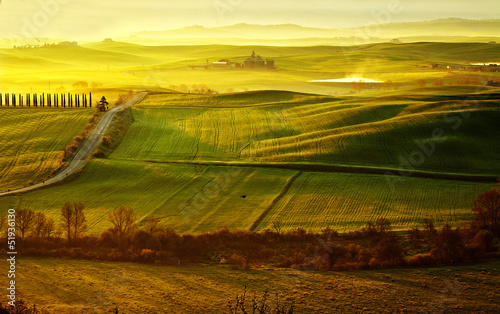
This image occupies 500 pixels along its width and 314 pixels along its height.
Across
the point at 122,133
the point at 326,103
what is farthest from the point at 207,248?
the point at 326,103

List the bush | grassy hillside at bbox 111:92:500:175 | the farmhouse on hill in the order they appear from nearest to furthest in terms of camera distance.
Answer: the bush → grassy hillside at bbox 111:92:500:175 → the farmhouse on hill

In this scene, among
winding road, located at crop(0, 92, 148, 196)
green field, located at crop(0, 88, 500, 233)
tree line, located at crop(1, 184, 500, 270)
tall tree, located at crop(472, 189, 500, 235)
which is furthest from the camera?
winding road, located at crop(0, 92, 148, 196)

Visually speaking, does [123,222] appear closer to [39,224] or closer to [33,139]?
[39,224]

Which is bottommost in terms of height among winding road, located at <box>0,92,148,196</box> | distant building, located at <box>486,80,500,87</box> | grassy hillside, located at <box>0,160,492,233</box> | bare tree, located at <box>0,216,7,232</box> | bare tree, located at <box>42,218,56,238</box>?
bare tree, located at <box>42,218,56,238</box>

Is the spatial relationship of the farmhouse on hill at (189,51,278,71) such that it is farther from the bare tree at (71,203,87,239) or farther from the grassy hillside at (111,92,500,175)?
the bare tree at (71,203,87,239)

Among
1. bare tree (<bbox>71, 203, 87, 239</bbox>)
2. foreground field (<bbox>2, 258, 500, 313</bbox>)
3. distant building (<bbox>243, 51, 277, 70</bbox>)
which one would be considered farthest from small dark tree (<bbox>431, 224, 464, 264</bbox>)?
distant building (<bbox>243, 51, 277, 70</bbox>)

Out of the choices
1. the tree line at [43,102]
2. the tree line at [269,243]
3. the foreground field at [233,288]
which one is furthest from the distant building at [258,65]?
the foreground field at [233,288]

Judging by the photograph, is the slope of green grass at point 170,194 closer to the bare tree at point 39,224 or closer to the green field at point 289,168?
the green field at point 289,168
